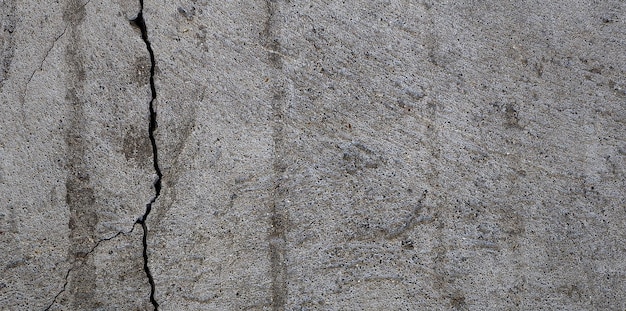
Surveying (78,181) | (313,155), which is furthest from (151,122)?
(313,155)

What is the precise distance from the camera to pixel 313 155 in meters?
→ 2.23

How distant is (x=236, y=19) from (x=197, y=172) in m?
0.67

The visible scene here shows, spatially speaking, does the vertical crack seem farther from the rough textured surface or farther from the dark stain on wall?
the dark stain on wall

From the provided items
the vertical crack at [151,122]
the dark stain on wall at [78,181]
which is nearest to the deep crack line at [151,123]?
the vertical crack at [151,122]

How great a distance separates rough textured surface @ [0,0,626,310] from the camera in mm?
A: 2156

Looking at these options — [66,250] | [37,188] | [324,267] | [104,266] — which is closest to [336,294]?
[324,267]

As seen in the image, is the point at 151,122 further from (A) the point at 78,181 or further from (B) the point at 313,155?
(B) the point at 313,155

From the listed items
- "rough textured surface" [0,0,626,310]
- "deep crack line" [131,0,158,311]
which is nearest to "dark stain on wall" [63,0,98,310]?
"rough textured surface" [0,0,626,310]

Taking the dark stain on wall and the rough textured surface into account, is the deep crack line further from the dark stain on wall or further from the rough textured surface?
the dark stain on wall

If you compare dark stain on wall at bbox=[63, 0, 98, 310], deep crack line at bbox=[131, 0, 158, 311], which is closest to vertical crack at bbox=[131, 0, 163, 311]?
deep crack line at bbox=[131, 0, 158, 311]

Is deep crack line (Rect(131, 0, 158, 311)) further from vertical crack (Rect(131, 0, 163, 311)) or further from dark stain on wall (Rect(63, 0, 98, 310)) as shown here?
dark stain on wall (Rect(63, 0, 98, 310))

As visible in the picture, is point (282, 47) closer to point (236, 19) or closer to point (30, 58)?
point (236, 19)

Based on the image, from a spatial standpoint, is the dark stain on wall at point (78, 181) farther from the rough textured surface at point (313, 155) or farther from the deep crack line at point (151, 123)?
the deep crack line at point (151, 123)

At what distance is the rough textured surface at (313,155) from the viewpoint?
7.07ft
